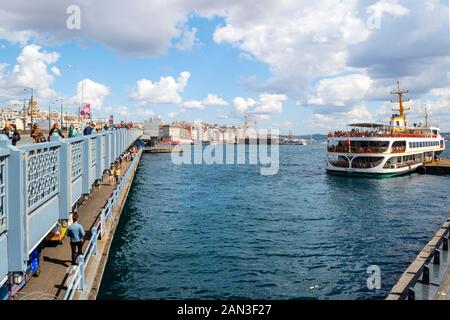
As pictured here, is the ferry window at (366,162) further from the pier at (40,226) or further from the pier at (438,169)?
the pier at (40,226)

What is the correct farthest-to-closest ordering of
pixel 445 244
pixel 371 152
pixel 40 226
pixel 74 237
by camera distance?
1. pixel 371 152
2. pixel 445 244
3. pixel 74 237
4. pixel 40 226

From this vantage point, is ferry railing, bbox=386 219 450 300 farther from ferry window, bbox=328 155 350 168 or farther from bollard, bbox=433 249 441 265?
ferry window, bbox=328 155 350 168

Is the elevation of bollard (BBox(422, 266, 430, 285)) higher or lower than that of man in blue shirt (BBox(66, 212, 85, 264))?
lower

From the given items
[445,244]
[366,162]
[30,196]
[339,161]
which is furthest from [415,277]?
[339,161]

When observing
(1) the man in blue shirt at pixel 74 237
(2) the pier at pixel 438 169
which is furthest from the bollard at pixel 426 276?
(2) the pier at pixel 438 169

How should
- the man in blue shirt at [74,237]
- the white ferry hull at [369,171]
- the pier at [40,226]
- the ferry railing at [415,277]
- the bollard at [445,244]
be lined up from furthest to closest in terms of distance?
the white ferry hull at [369,171]
the bollard at [445,244]
the man in blue shirt at [74,237]
the ferry railing at [415,277]
the pier at [40,226]

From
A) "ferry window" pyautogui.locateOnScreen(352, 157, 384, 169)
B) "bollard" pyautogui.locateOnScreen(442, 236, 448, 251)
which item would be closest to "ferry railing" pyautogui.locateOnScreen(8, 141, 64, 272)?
"bollard" pyautogui.locateOnScreen(442, 236, 448, 251)

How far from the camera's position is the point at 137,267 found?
679 inches

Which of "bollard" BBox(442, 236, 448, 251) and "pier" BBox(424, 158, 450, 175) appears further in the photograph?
"pier" BBox(424, 158, 450, 175)

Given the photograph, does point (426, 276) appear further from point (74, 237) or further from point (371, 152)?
point (371, 152)

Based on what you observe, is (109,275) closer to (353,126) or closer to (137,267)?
(137,267)
